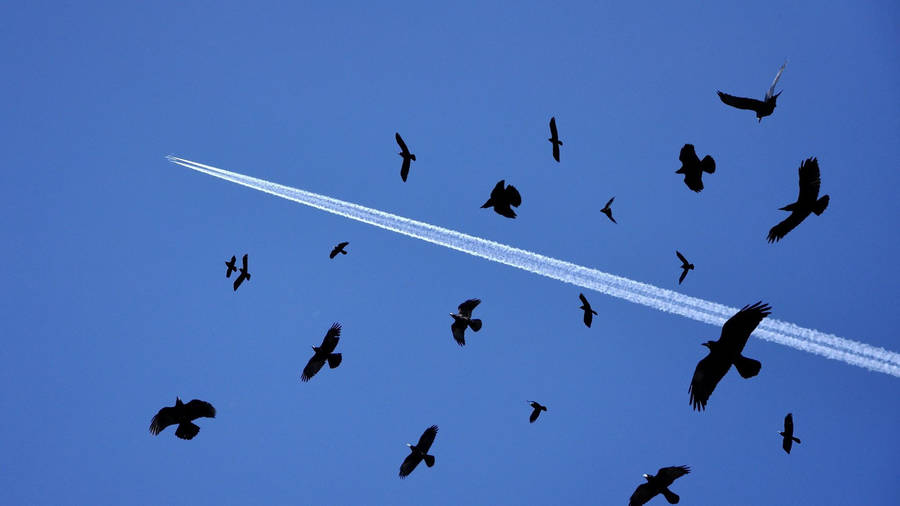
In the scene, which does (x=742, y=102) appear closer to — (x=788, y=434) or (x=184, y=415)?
(x=788, y=434)

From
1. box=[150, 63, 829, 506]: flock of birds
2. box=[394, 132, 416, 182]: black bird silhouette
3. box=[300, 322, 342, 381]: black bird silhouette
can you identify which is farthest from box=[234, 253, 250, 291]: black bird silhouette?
box=[394, 132, 416, 182]: black bird silhouette

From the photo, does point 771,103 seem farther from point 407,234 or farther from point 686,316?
point 407,234

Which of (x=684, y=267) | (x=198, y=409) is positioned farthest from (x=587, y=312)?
(x=198, y=409)

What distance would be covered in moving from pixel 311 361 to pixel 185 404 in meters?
3.35

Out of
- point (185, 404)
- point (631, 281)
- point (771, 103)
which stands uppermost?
point (631, 281)

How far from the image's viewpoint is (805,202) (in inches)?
597

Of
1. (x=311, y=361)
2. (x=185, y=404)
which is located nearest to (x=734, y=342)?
(x=311, y=361)

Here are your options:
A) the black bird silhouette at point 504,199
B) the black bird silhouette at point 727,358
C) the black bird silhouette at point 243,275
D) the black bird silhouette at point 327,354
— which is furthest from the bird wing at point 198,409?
the black bird silhouette at point 727,358

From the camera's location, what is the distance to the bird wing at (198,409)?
1719 centimetres

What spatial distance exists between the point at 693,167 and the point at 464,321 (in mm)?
7226

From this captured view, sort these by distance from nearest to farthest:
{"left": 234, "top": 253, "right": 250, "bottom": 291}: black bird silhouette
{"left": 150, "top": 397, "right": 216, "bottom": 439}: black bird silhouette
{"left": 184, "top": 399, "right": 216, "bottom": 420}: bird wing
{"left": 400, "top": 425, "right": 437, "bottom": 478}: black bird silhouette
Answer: {"left": 150, "top": 397, "right": 216, "bottom": 439}: black bird silhouette → {"left": 184, "top": 399, "right": 216, "bottom": 420}: bird wing → {"left": 400, "top": 425, "right": 437, "bottom": 478}: black bird silhouette → {"left": 234, "top": 253, "right": 250, "bottom": 291}: black bird silhouette

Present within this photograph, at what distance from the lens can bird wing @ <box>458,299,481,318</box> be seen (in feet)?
60.7

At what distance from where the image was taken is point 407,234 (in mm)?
27922

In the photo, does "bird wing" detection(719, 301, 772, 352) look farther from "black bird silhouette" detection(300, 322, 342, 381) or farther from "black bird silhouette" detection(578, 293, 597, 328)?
"black bird silhouette" detection(300, 322, 342, 381)
